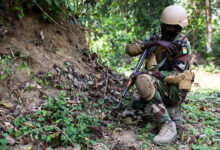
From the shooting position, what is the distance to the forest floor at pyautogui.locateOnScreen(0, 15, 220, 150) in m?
2.27

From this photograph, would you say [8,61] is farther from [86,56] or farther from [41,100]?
[86,56]

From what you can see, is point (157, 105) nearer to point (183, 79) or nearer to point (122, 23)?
point (183, 79)

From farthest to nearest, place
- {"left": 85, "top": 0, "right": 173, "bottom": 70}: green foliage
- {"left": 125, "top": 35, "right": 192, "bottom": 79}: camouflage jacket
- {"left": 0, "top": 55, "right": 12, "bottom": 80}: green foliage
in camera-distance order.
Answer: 1. {"left": 85, "top": 0, "right": 173, "bottom": 70}: green foliage
2. {"left": 125, "top": 35, "right": 192, "bottom": 79}: camouflage jacket
3. {"left": 0, "top": 55, "right": 12, "bottom": 80}: green foliage

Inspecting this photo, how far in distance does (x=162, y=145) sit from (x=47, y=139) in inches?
54.3

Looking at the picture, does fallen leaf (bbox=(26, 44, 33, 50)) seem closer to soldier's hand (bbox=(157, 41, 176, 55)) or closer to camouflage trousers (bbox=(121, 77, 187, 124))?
camouflage trousers (bbox=(121, 77, 187, 124))

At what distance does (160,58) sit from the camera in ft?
10.6

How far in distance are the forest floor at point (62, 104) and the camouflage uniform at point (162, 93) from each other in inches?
6.6

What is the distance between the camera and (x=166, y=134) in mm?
2705

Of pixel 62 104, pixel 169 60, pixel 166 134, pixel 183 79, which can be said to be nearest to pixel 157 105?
pixel 166 134

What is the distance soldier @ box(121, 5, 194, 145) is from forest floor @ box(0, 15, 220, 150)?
6.7 inches

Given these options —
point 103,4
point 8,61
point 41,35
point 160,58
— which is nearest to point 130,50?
point 160,58

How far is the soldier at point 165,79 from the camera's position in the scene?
109 inches

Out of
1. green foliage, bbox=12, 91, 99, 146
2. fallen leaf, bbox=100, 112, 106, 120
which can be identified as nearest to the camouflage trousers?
fallen leaf, bbox=100, 112, 106, 120

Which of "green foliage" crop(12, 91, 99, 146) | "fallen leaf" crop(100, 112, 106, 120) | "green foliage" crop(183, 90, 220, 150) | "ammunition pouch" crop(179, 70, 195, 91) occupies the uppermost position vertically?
"ammunition pouch" crop(179, 70, 195, 91)
